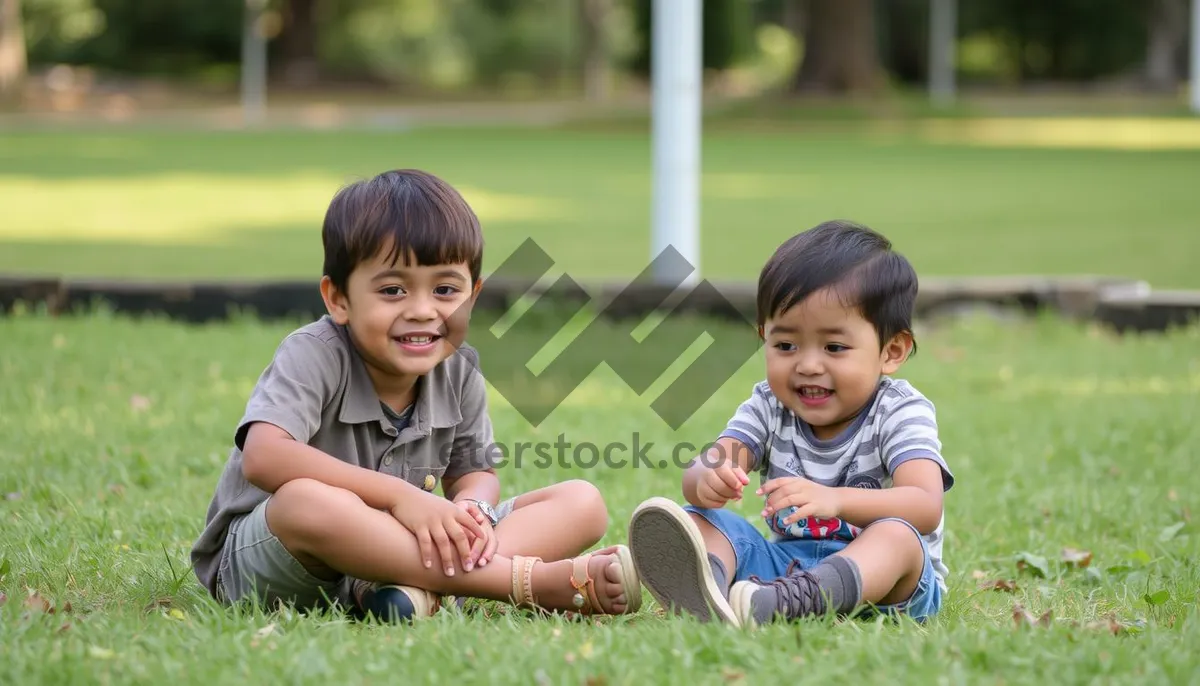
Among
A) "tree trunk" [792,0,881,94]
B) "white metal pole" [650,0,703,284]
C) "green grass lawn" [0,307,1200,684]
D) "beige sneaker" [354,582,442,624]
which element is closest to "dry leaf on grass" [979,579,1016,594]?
"green grass lawn" [0,307,1200,684]

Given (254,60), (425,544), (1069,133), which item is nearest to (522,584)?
(425,544)

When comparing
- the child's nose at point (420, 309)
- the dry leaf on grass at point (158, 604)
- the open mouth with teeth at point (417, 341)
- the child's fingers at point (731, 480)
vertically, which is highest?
the child's nose at point (420, 309)

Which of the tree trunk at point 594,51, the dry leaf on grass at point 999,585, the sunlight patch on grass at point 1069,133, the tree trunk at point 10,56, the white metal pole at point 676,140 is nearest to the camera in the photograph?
the dry leaf on grass at point 999,585

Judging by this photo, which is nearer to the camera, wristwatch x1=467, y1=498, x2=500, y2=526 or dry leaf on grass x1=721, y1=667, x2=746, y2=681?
dry leaf on grass x1=721, y1=667, x2=746, y2=681

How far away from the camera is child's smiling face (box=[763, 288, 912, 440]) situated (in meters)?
3.45

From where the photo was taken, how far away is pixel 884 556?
3225 mm

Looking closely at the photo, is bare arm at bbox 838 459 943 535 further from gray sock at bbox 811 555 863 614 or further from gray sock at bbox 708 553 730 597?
gray sock at bbox 708 553 730 597

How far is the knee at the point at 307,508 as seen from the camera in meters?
3.17

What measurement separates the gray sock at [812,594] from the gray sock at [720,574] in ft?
0.50

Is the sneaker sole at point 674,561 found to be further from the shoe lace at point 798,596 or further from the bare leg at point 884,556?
the bare leg at point 884,556

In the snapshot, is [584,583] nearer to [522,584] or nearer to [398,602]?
[522,584]

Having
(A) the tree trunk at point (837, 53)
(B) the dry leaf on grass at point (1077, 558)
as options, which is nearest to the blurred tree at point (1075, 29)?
(A) the tree trunk at point (837, 53)

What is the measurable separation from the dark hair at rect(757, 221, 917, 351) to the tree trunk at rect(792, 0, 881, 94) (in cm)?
3418

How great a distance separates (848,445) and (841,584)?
456 mm
